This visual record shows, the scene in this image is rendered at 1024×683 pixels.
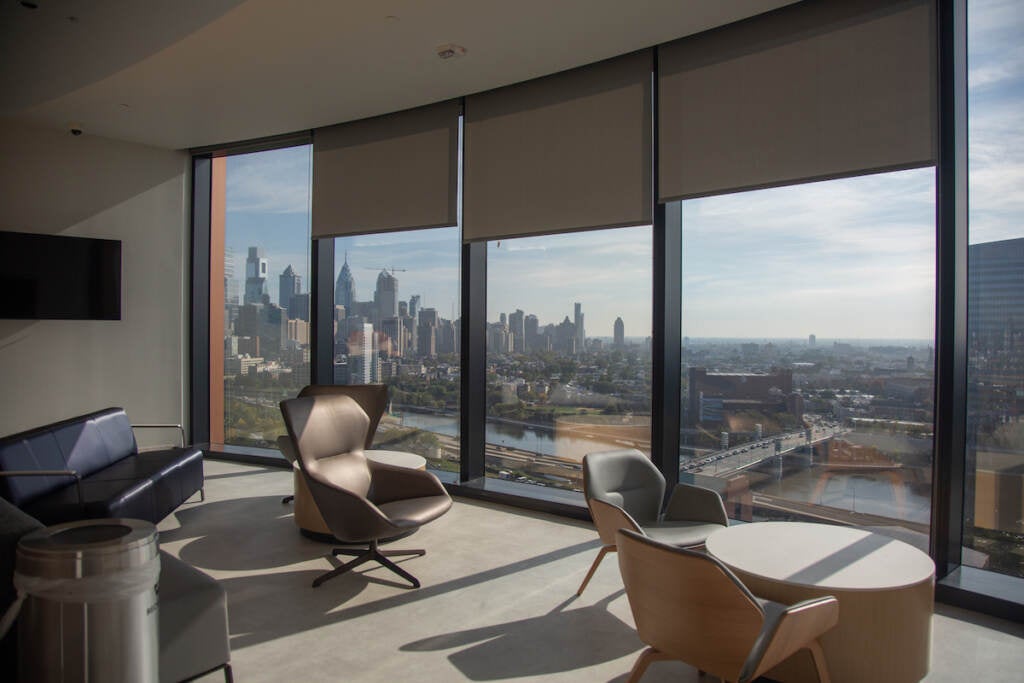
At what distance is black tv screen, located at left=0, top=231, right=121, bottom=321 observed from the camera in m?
6.21

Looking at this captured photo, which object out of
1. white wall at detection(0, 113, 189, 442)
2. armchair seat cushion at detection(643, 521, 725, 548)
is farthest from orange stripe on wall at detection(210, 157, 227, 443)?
armchair seat cushion at detection(643, 521, 725, 548)

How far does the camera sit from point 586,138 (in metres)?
4.90

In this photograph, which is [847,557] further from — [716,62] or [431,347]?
[431,347]

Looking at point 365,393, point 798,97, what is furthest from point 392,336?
point 798,97

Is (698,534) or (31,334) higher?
(31,334)

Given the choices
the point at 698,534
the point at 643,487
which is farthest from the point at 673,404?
the point at 698,534

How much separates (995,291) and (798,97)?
1609 mm

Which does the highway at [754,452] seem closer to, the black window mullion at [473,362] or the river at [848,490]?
the river at [848,490]

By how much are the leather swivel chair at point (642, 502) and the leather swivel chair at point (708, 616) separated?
0.98 m

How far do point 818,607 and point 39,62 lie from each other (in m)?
5.71

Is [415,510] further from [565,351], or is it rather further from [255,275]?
[255,275]

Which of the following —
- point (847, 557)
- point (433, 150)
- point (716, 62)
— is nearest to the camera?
point (847, 557)

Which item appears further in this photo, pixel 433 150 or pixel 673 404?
pixel 433 150

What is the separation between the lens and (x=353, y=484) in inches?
169
